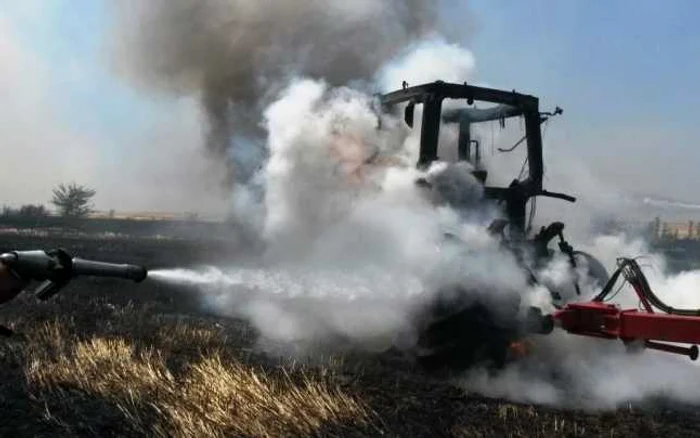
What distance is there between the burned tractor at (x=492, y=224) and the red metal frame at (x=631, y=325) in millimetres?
229

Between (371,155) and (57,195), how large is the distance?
164ft

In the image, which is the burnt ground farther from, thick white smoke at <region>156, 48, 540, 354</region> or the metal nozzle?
the metal nozzle

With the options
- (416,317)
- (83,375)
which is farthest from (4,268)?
(416,317)

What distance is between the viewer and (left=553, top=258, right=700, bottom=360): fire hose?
5457 mm

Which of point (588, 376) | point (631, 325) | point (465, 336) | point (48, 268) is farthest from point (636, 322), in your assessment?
point (48, 268)

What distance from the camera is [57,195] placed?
52906mm

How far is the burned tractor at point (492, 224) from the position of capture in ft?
20.6

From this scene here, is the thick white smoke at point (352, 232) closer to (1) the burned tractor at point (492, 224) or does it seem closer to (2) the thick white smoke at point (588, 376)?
(1) the burned tractor at point (492, 224)

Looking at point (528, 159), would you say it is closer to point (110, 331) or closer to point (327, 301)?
point (327, 301)

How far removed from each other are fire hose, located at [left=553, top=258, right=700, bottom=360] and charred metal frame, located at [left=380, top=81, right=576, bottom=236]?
1416 millimetres

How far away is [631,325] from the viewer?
578cm

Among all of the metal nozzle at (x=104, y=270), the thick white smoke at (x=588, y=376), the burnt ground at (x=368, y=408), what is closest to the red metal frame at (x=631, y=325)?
the thick white smoke at (x=588, y=376)

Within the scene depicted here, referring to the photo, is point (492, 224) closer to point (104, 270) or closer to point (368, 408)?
point (368, 408)

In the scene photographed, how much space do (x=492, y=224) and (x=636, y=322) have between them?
1.59m
